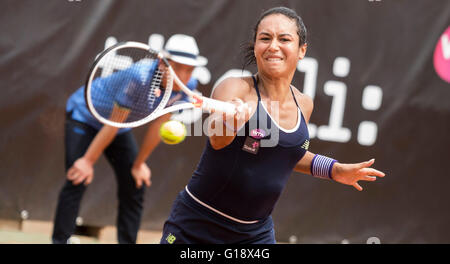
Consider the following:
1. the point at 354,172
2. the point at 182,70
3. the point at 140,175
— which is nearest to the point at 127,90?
the point at 182,70

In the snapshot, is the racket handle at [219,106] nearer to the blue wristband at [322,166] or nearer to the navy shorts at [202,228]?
the navy shorts at [202,228]

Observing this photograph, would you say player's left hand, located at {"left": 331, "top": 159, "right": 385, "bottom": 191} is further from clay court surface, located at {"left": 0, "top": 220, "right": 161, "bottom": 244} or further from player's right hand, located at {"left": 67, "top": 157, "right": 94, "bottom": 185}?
clay court surface, located at {"left": 0, "top": 220, "right": 161, "bottom": 244}

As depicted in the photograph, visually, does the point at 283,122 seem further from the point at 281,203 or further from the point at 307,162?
the point at 281,203

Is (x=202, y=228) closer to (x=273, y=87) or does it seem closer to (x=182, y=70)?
(x=273, y=87)

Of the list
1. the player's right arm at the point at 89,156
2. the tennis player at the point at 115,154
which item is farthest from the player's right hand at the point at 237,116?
the player's right arm at the point at 89,156

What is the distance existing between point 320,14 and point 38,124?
249 cm

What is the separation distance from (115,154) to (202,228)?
2081 mm

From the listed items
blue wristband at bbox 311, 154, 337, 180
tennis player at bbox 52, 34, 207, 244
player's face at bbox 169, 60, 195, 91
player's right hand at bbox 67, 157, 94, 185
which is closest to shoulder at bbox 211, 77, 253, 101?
blue wristband at bbox 311, 154, 337, 180

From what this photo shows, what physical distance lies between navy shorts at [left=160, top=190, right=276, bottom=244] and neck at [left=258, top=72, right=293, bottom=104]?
559 millimetres

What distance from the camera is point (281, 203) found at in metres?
5.18

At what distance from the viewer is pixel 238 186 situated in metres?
2.50

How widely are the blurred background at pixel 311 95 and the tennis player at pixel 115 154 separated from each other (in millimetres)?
377

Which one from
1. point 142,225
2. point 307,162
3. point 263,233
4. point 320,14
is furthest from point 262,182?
point 320,14

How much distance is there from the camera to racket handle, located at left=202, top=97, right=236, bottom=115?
7.50 feet
